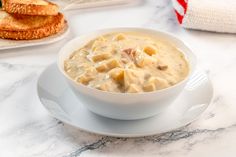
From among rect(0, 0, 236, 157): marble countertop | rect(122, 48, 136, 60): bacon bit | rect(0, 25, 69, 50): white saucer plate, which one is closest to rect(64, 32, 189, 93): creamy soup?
rect(122, 48, 136, 60): bacon bit

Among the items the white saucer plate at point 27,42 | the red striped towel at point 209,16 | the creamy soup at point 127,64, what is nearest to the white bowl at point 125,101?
the creamy soup at point 127,64

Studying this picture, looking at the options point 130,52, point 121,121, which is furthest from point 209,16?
point 121,121

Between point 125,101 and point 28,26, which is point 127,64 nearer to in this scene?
point 125,101

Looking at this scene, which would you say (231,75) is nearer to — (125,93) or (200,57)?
(200,57)

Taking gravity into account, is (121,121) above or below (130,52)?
below

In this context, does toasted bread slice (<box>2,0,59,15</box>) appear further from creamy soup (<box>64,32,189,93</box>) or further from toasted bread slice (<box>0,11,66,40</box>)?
creamy soup (<box>64,32,189,93</box>)

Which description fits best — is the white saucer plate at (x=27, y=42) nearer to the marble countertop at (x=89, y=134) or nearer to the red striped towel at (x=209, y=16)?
the marble countertop at (x=89, y=134)

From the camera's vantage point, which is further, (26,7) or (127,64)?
(26,7)

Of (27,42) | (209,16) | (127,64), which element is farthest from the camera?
(209,16)
